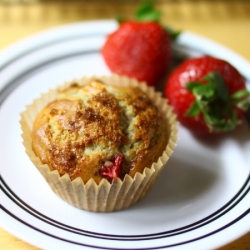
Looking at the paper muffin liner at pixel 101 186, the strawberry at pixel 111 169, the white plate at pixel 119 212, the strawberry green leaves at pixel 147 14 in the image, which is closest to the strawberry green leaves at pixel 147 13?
the strawberry green leaves at pixel 147 14

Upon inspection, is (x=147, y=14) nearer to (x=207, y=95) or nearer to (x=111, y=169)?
(x=207, y=95)

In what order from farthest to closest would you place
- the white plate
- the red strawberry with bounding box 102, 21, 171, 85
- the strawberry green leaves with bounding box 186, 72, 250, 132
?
the red strawberry with bounding box 102, 21, 171, 85, the strawberry green leaves with bounding box 186, 72, 250, 132, the white plate

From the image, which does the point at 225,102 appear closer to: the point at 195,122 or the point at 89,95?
the point at 195,122

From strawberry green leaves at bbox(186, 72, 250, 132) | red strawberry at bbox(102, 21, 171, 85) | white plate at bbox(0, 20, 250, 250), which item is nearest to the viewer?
white plate at bbox(0, 20, 250, 250)

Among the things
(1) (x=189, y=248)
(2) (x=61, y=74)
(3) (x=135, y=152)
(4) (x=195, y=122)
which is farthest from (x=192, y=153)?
(2) (x=61, y=74)

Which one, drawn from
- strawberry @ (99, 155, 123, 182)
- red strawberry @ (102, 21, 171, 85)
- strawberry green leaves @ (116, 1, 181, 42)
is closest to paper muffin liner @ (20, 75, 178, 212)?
strawberry @ (99, 155, 123, 182)

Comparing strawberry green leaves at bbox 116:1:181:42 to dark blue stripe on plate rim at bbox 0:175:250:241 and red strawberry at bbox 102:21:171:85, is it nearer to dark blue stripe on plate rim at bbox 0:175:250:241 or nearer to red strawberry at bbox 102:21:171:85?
red strawberry at bbox 102:21:171:85

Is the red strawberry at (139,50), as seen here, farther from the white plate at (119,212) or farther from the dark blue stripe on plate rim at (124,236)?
the dark blue stripe on plate rim at (124,236)
